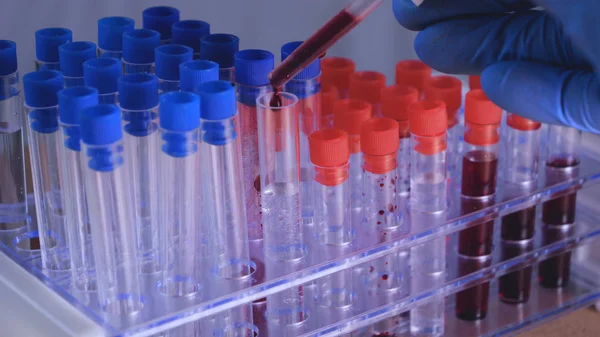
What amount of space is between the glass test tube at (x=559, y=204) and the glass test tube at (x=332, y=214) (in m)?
0.41

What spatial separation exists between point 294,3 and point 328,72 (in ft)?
1.13

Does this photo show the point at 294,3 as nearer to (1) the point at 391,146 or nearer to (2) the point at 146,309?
(1) the point at 391,146

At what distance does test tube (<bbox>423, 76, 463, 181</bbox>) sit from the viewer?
164 centimetres

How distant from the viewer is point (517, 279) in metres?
1.75

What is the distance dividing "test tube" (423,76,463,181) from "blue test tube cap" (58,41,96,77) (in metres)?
0.61

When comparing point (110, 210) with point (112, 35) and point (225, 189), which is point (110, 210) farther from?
point (112, 35)

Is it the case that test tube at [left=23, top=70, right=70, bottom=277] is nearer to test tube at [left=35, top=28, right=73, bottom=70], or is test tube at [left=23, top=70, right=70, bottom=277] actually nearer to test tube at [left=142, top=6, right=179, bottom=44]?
test tube at [left=35, top=28, right=73, bottom=70]

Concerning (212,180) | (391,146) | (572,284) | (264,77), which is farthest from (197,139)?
(572,284)

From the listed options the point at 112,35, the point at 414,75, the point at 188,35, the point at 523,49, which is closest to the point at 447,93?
the point at 414,75

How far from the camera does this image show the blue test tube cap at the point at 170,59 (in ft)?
4.48

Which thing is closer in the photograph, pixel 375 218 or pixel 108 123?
pixel 108 123

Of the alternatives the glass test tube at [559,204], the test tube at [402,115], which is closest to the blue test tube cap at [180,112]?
the test tube at [402,115]

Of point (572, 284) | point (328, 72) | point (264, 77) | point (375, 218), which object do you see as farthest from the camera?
point (572, 284)

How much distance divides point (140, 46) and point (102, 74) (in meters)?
0.12
